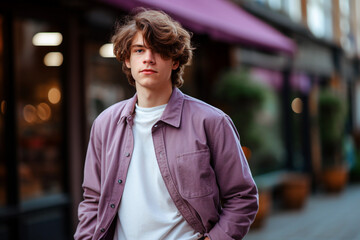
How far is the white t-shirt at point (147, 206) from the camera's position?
2.22 meters

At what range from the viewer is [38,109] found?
609 centimetres

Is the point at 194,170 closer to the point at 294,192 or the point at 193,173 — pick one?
the point at 193,173

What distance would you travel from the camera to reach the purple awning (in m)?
5.31

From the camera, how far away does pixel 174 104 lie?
2334mm

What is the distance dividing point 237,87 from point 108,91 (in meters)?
2.23

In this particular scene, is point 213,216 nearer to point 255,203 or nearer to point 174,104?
point 255,203

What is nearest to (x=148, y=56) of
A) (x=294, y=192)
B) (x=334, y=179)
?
(x=294, y=192)

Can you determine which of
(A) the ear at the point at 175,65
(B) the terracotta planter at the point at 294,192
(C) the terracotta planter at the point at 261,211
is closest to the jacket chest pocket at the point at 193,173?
(A) the ear at the point at 175,65

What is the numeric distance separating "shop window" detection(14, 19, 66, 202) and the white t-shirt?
381 centimetres

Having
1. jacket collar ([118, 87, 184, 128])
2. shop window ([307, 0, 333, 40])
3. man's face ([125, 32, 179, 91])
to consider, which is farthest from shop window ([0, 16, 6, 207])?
shop window ([307, 0, 333, 40])

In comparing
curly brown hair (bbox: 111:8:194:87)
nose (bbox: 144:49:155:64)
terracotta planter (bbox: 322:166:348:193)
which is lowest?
terracotta planter (bbox: 322:166:348:193)

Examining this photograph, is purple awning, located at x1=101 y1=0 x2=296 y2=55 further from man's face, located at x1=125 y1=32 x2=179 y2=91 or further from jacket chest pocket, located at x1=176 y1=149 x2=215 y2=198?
jacket chest pocket, located at x1=176 y1=149 x2=215 y2=198

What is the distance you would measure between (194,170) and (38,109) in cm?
426

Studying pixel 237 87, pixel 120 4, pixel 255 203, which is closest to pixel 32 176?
pixel 120 4
